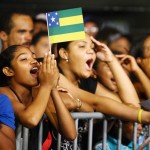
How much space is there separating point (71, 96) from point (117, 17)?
7.35 m

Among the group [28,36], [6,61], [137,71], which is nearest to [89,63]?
[137,71]

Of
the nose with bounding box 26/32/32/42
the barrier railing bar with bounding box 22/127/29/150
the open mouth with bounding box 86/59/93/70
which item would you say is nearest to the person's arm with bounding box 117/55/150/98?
the open mouth with bounding box 86/59/93/70

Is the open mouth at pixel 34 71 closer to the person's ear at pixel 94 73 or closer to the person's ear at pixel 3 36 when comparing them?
the person's ear at pixel 94 73

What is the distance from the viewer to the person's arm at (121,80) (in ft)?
25.6

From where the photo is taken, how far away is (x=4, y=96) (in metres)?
6.19

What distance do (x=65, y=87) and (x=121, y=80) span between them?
771mm

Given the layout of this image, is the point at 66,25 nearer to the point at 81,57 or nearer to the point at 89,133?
the point at 81,57

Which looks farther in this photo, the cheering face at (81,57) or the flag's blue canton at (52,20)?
the cheering face at (81,57)

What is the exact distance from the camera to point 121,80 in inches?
309

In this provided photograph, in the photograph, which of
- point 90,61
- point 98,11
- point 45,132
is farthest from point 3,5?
point 45,132

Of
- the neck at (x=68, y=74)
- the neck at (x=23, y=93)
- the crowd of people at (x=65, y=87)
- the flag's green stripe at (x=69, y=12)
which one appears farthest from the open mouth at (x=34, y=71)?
the neck at (x=68, y=74)

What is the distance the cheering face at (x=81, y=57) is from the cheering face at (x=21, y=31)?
953 mm

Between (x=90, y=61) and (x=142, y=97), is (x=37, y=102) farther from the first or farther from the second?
(x=142, y=97)

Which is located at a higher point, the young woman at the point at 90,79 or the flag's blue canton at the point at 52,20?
the flag's blue canton at the point at 52,20
